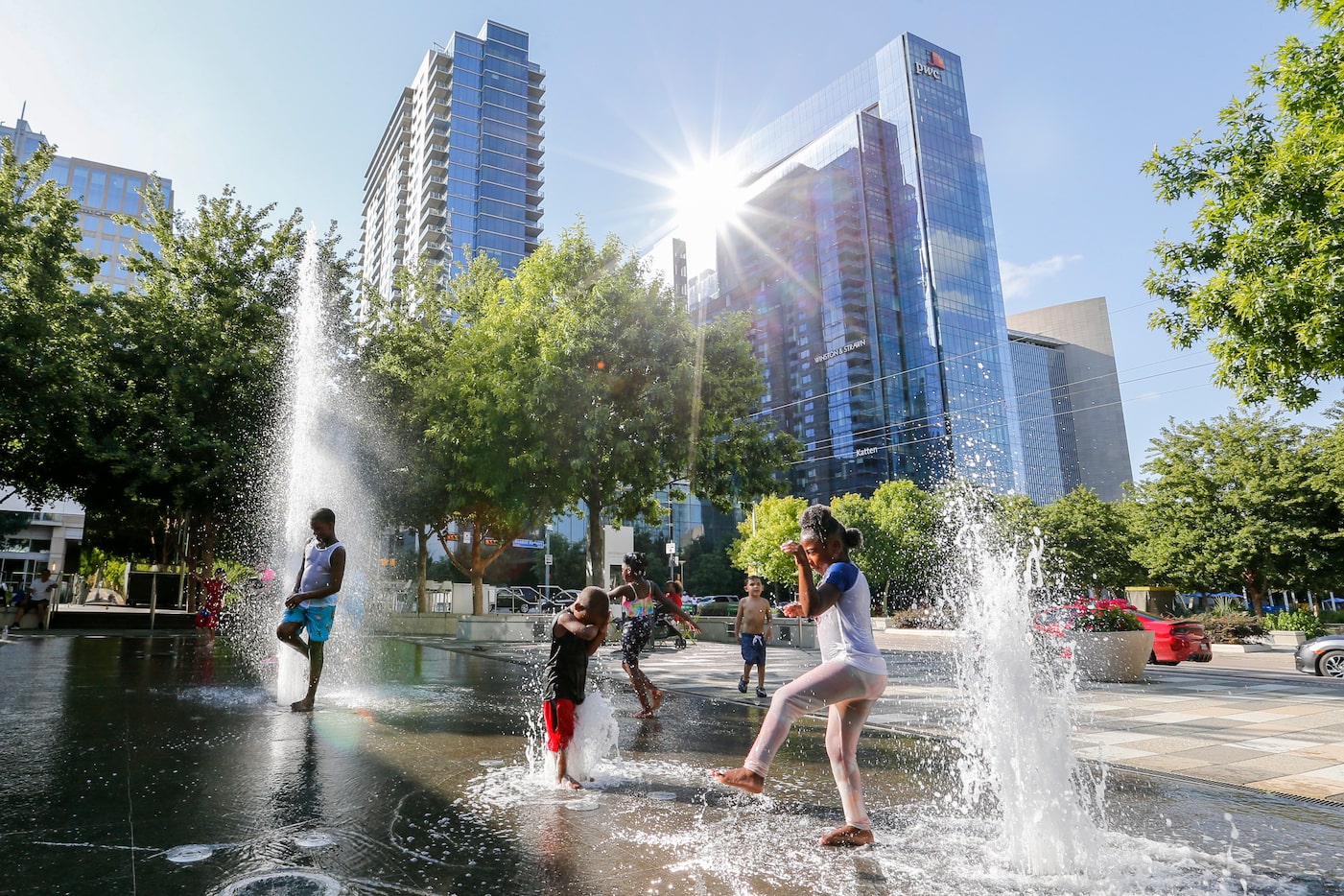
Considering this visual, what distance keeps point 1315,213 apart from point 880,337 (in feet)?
268

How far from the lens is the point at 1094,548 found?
42281mm

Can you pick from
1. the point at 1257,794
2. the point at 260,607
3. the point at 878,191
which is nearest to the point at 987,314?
the point at 878,191

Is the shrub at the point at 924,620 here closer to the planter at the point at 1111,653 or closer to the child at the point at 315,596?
the planter at the point at 1111,653

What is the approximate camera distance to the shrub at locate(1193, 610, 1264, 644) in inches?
886

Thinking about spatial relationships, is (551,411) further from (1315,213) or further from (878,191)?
(878,191)

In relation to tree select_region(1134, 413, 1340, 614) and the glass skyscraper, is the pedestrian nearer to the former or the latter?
tree select_region(1134, 413, 1340, 614)

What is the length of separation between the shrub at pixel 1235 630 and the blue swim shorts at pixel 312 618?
24.4 metres

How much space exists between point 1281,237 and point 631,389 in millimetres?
12935

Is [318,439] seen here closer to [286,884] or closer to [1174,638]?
[286,884]

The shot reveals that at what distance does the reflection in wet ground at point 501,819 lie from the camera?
10.8 feet

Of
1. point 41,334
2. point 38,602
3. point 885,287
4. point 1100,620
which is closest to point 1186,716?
point 1100,620

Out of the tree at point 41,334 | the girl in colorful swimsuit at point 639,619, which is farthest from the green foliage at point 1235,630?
the tree at point 41,334

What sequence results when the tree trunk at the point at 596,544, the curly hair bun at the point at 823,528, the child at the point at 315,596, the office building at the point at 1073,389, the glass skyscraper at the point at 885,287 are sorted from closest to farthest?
the curly hair bun at the point at 823,528, the child at the point at 315,596, the tree trunk at the point at 596,544, the glass skyscraper at the point at 885,287, the office building at the point at 1073,389

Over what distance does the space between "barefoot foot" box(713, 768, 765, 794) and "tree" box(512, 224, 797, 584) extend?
47.3 ft
